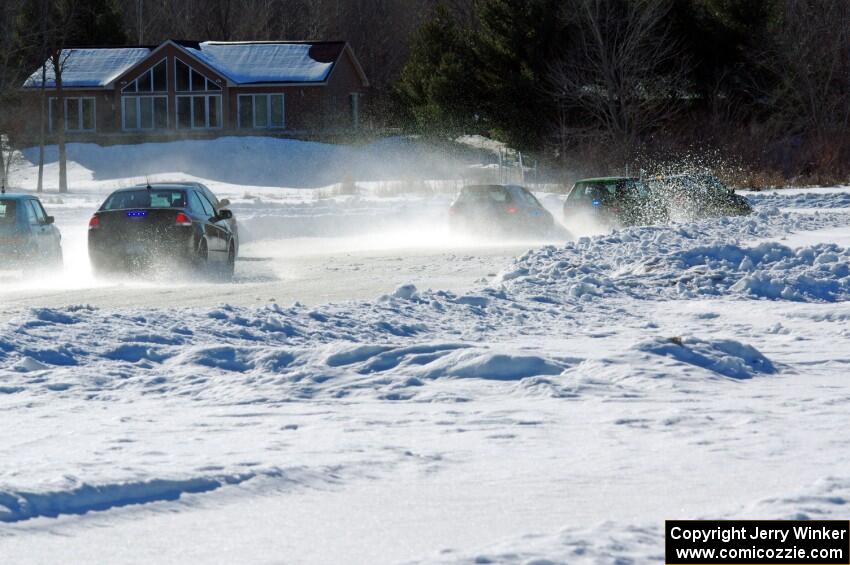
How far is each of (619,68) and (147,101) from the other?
26.3 metres

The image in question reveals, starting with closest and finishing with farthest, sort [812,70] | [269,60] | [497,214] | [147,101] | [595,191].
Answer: [497,214] → [595,191] → [812,70] → [269,60] → [147,101]

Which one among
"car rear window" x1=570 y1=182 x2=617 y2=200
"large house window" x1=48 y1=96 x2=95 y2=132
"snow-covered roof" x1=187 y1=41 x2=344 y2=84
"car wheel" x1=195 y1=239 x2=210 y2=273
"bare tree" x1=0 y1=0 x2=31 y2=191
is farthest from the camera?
"large house window" x1=48 y1=96 x2=95 y2=132

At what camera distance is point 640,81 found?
59.1 metres

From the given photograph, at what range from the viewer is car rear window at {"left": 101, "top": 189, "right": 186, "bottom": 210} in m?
19.7

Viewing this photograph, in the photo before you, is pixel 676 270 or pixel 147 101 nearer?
pixel 676 270

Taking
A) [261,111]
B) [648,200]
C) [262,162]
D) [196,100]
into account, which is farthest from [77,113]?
[648,200]

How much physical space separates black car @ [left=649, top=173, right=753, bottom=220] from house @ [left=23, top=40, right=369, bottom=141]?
127ft

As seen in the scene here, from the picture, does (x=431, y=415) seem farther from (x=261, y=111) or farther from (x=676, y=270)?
(x=261, y=111)

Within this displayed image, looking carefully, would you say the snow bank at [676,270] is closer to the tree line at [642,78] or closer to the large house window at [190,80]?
the tree line at [642,78]

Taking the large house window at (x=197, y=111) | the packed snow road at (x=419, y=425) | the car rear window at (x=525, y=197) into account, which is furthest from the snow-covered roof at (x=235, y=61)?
the packed snow road at (x=419, y=425)

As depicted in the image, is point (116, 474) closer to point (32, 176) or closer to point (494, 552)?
point (494, 552)

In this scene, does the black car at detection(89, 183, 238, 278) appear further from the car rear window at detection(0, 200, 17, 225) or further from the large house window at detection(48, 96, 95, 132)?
the large house window at detection(48, 96, 95, 132)

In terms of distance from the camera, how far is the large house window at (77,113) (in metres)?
72.2

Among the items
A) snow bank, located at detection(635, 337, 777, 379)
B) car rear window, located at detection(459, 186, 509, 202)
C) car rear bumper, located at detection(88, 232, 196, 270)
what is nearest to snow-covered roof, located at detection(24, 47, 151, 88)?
car rear window, located at detection(459, 186, 509, 202)
